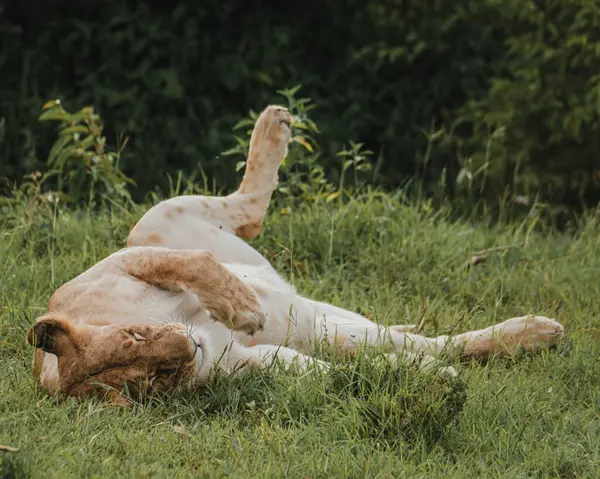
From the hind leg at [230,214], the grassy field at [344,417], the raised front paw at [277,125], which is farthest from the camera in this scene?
the raised front paw at [277,125]

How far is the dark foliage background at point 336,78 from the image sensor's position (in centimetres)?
719

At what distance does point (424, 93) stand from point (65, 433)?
5.50 metres

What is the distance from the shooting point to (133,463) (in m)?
2.96

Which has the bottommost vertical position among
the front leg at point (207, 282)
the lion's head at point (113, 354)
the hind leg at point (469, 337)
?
the hind leg at point (469, 337)

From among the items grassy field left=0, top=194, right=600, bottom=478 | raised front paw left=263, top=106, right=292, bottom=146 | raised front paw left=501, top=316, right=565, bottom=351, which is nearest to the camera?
grassy field left=0, top=194, right=600, bottom=478

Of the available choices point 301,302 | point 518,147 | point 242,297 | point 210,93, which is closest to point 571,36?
point 518,147

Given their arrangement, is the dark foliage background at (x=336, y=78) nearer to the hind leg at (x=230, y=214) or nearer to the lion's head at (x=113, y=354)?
the hind leg at (x=230, y=214)

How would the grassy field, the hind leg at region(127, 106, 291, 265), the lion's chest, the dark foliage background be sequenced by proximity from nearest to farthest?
the grassy field, the lion's chest, the hind leg at region(127, 106, 291, 265), the dark foliage background

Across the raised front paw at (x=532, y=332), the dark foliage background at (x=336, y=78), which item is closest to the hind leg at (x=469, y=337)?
the raised front paw at (x=532, y=332)

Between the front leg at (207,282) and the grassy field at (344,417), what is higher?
the front leg at (207,282)

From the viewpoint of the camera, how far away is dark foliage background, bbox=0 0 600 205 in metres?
7.19

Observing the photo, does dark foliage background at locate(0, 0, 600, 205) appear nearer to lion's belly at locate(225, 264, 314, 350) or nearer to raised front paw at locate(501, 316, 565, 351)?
raised front paw at locate(501, 316, 565, 351)

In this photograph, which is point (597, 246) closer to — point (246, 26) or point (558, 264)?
point (558, 264)

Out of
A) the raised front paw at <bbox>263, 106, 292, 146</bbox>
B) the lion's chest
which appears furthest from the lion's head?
the raised front paw at <bbox>263, 106, 292, 146</bbox>
